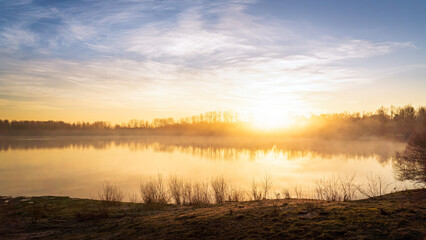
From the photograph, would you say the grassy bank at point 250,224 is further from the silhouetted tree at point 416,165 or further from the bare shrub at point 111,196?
the silhouetted tree at point 416,165

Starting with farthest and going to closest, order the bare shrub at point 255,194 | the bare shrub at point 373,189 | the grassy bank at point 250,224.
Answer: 1. the bare shrub at point 373,189
2. the bare shrub at point 255,194
3. the grassy bank at point 250,224

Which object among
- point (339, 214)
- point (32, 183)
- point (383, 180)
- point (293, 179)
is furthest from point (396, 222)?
point (32, 183)

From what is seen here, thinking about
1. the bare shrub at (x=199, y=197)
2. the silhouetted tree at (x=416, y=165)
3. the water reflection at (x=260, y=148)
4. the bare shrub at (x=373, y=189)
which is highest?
the silhouetted tree at (x=416, y=165)

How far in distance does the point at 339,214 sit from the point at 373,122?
9410 cm

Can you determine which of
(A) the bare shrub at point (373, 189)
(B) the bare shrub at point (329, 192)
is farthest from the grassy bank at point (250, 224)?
(A) the bare shrub at point (373, 189)

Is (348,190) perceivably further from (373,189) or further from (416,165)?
(416,165)

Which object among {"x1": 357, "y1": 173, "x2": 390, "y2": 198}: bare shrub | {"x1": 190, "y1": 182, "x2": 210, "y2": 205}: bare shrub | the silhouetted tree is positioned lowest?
{"x1": 357, "y1": 173, "x2": 390, "y2": 198}: bare shrub

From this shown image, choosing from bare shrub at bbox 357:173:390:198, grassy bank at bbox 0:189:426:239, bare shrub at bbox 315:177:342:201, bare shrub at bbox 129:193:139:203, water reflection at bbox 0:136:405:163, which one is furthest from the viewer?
water reflection at bbox 0:136:405:163

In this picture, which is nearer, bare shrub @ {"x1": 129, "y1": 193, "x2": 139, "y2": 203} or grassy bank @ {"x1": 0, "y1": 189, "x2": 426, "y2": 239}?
grassy bank @ {"x1": 0, "y1": 189, "x2": 426, "y2": 239}

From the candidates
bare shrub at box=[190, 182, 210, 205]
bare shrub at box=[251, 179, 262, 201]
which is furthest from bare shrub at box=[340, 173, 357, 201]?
bare shrub at box=[190, 182, 210, 205]

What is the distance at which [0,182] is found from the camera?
74.6 ft

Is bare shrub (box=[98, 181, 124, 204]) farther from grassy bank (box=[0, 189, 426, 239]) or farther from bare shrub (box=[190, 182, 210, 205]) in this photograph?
bare shrub (box=[190, 182, 210, 205])

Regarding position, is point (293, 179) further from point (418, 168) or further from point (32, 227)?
point (32, 227)

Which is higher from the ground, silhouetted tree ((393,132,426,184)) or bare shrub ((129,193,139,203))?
silhouetted tree ((393,132,426,184))
